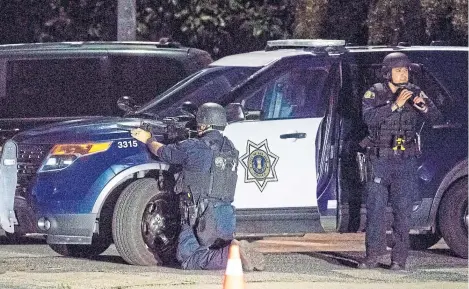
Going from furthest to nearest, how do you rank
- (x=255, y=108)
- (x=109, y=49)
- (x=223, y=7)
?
(x=223, y=7) → (x=109, y=49) → (x=255, y=108)

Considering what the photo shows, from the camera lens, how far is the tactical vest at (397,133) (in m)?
10.7

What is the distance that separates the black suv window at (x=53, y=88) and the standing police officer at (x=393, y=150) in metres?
3.95

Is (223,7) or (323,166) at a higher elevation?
(223,7)

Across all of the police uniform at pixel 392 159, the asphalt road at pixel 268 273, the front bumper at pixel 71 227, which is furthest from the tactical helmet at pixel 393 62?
the front bumper at pixel 71 227

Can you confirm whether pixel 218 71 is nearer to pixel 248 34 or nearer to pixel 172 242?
pixel 172 242

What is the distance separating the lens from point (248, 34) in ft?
64.4

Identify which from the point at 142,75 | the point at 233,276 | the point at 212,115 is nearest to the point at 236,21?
the point at 142,75

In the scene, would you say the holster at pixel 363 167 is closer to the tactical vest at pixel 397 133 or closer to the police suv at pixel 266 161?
the tactical vest at pixel 397 133

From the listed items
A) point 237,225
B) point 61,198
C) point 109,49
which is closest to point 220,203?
point 237,225

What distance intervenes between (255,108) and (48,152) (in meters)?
1.64

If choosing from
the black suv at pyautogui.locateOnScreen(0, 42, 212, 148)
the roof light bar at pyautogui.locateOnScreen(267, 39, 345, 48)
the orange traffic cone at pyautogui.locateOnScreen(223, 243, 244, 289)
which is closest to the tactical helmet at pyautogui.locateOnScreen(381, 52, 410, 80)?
the roof light bar at pyautogui.locateOnScreen(267, 39, 345, 48)

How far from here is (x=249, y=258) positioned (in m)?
→ 10.4

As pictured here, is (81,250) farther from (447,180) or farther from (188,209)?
(447,180)

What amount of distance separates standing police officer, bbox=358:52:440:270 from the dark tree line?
6.96 meters
